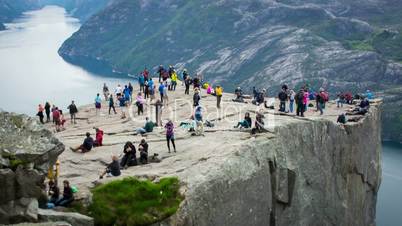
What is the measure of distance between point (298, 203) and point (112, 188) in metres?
18.6

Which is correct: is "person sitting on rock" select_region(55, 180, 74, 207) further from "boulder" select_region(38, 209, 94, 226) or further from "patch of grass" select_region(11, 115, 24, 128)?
"patch of grass" select_region(11, 115, 24, 128)

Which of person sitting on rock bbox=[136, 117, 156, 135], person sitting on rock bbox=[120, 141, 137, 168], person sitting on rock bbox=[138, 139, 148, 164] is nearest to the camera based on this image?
person sitting on rock bbox=[120, 141, 137, 168]

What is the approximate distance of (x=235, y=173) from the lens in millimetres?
38594

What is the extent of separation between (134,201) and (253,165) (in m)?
10.3

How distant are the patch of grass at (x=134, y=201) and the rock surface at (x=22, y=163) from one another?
3474 millimetres

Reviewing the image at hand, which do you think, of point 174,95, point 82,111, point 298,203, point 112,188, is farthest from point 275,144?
point 82,111

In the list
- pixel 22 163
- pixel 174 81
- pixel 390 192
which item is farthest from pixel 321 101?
pixel 390 192

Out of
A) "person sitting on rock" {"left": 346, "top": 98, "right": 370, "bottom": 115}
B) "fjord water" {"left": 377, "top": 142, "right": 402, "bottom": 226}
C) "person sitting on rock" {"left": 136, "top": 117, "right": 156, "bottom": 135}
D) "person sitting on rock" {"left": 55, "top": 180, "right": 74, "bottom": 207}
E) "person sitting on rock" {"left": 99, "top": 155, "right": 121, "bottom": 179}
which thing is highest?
"person sitting on rock" {"left": 346, "top": 98, "right": 370, "bottom": 115}

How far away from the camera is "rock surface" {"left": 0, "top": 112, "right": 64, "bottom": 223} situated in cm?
2973

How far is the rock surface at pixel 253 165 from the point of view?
36.8 meters

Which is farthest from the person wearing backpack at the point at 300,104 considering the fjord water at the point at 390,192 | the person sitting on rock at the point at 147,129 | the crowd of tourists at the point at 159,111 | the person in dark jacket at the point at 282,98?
the fjord water at the point at 390,192

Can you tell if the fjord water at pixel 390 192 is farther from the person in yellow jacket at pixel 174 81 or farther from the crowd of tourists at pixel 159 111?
the person in yellow jacket at pixel 174 81

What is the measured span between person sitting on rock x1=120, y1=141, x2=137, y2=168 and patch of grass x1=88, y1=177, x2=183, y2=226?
4596mm

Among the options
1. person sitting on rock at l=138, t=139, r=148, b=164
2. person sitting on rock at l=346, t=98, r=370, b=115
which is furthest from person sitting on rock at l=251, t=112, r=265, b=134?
person sitting on rock at l=346, t=98, r=370, b=115
